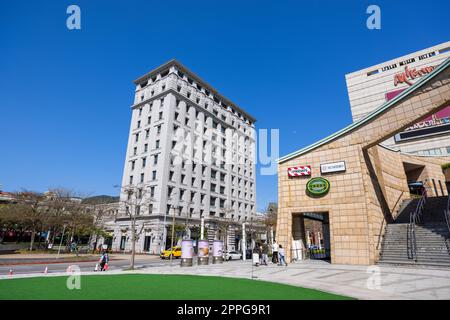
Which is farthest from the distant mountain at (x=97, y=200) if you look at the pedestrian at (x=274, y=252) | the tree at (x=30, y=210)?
the pedestrian at (x=274, y=252)

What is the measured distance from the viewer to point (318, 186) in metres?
21.5

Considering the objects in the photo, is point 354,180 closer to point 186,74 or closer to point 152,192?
point 152,192

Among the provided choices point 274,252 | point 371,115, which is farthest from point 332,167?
point 274,252

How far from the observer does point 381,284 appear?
10.8m

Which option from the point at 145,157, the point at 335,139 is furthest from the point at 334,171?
the point at 145,157

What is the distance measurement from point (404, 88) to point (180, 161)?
49.2 metres


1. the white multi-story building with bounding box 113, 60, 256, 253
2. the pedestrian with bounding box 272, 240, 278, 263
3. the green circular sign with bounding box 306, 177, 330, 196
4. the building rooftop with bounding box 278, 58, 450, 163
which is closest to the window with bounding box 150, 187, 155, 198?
the white multi-story building with bounding box 113, 60, 256, 253

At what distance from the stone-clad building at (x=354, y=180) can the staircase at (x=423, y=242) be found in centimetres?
69

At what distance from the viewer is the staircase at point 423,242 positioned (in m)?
15.4

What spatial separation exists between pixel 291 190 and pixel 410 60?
178 ft

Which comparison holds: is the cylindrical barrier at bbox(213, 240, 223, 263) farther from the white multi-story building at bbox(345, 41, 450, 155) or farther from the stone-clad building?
the white multi-story building at bbox(345, 41, 450, 155)

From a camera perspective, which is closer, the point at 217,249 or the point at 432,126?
the point at 217,249

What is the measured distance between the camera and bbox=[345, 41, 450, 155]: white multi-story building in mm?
46500

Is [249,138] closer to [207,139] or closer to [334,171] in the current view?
[207,139]
